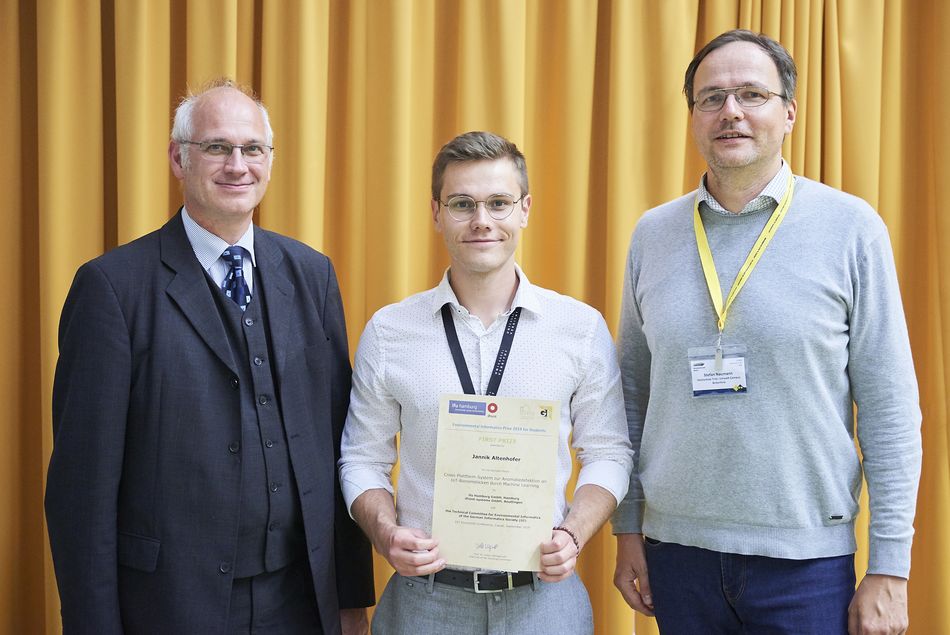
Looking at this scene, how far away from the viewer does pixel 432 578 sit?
6.42 feet

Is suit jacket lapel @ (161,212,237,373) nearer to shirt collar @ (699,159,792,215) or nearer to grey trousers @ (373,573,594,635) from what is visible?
grey trousers @ (373,573,594,635)

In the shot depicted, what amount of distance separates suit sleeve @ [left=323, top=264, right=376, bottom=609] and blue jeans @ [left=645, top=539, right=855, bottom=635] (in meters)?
0.90


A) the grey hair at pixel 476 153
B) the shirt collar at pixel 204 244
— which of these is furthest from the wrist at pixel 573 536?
the shirt collar at pixel 204 244

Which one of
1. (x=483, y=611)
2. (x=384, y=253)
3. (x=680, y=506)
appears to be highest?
(x=384, y=253)

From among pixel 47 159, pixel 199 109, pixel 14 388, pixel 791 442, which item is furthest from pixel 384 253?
pixel 791 442

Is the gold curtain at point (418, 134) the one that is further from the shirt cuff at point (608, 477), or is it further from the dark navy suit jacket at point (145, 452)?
the shirt cuff at point (608, 477)

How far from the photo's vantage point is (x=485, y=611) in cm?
194

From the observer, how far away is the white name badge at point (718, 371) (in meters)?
1.92

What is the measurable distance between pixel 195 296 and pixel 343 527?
2.62ft

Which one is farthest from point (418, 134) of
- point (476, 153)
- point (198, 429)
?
point (198, 429)

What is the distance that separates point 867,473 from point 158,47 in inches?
111

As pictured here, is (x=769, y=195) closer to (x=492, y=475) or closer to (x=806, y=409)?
(x=806, y=409)

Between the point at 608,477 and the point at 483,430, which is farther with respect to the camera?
the point at 608,477

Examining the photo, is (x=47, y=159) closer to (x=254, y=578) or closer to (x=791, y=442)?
(x=254, y=578)
